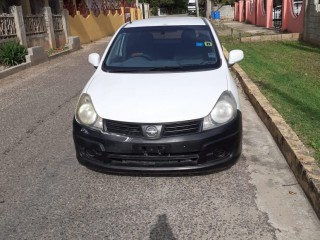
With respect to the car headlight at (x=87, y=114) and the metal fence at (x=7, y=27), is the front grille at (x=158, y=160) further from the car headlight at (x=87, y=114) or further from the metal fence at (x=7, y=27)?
the metal fence at (x=7, y=27)

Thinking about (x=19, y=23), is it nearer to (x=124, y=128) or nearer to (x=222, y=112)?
(x=124, y=128)

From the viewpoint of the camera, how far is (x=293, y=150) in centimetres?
399

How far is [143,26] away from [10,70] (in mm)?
7306

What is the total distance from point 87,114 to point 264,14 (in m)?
23.5

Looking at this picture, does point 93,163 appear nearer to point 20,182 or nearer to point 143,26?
point 20,182

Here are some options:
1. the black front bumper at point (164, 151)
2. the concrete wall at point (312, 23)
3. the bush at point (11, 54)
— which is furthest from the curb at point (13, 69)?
the concrete wall at point (312, 23)

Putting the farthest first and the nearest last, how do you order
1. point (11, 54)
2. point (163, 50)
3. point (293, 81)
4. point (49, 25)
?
point (49, 25), point (11, 54), point (293, 81), point (163, 50)

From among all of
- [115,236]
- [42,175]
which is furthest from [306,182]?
[42,175]

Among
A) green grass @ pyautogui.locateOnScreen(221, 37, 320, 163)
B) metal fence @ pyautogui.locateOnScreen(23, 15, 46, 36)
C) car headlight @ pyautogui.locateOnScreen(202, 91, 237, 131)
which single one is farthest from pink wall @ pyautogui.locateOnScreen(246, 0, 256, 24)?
car headlight @ pyautogui.locateOnScreen(202, 91, 237, 131)

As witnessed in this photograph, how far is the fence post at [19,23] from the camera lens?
13594mm

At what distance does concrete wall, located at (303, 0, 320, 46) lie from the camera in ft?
45.4

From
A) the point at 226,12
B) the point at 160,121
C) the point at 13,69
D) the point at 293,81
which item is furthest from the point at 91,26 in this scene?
the point at 226,12

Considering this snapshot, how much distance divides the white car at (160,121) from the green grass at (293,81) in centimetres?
115

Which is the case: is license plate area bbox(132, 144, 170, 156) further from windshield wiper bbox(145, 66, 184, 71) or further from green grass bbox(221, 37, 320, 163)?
green grass bbox(221, 37, 320, 163)
